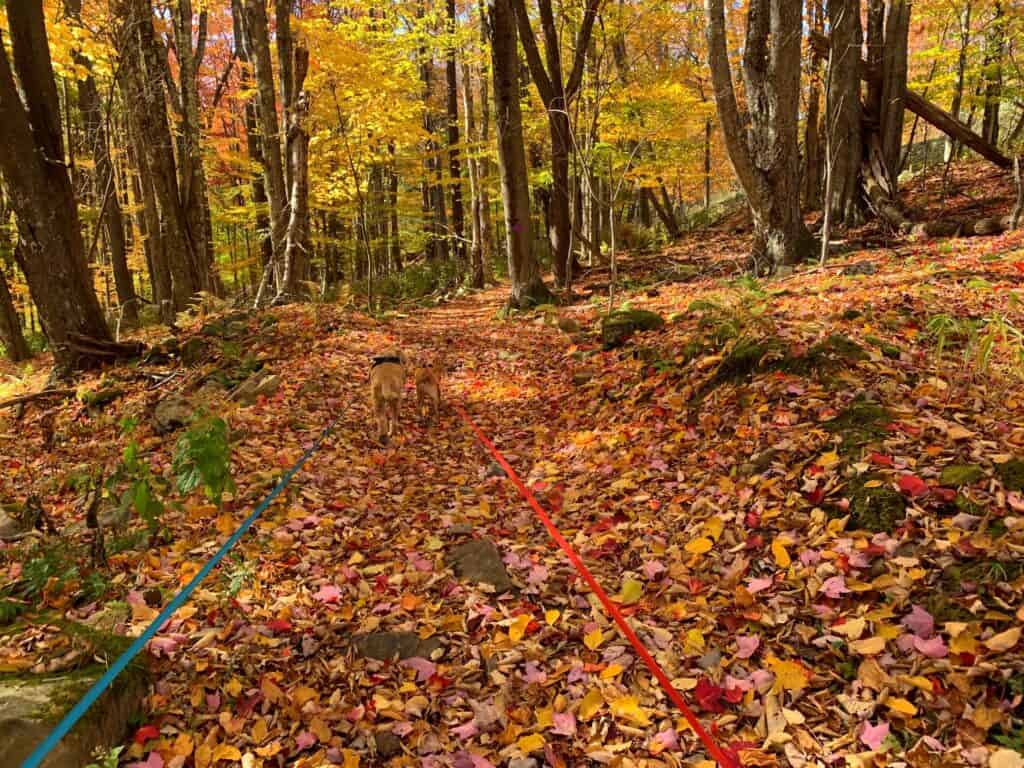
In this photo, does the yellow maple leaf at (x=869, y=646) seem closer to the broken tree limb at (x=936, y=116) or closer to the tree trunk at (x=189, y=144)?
the tree trunk at (x=189, y=144)

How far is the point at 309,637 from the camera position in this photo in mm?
3088

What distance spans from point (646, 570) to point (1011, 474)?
195cm

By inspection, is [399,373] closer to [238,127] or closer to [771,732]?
[771,732]

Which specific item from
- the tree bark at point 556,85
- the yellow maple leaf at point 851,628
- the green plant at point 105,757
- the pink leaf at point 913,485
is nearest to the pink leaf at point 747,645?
the yellow maple leaf at point 851,628

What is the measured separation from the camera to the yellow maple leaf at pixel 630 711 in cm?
248

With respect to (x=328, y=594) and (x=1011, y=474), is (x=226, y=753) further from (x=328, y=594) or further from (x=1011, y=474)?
(x=1011, y=474)

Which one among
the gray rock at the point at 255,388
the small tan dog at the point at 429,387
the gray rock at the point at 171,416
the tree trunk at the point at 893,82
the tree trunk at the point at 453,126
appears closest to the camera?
the gray rock at the point at 171,416

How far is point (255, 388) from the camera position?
697 centimetres

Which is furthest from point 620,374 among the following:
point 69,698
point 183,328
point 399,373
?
point 183,328

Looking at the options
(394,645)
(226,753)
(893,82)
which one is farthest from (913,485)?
(893,82)

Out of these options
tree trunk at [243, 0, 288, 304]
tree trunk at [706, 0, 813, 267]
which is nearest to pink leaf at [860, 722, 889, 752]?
tree trunk at [706, 0, 813, 267]

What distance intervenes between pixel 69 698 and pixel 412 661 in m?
1.38

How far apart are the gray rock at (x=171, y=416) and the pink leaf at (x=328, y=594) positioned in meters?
3.62

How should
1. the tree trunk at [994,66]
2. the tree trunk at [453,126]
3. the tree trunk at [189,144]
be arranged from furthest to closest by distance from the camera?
the tree trunk at [453,126], the tree trunk at [994,66], the tree trunk at [189,144]
